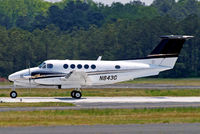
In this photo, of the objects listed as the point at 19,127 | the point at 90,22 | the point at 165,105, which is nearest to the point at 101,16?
the point at 90,22

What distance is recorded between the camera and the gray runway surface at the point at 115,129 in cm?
2084

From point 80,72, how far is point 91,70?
162cm

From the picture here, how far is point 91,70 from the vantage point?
127 ft

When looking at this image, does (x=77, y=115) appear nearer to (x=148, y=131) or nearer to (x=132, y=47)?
(x=148, y=131)

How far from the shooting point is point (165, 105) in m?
32.9

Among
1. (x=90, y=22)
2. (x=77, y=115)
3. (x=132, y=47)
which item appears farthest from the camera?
(x=90, y=22)

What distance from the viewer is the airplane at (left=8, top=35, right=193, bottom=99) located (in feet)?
125

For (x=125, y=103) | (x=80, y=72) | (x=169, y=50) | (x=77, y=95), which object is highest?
(x=169, y=50)

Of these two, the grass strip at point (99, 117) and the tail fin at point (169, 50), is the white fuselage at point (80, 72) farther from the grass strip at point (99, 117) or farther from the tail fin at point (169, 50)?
the grass strip at point (99, 117)

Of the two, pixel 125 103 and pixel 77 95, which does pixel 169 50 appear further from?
pixel 77 95

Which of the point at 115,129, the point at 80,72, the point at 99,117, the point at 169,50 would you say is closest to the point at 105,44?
the point at 169,50

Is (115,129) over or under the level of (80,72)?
under

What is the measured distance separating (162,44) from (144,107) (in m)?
9.42

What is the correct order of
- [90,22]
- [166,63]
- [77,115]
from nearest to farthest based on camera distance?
[77,115]
[166,63]
[90,22]
